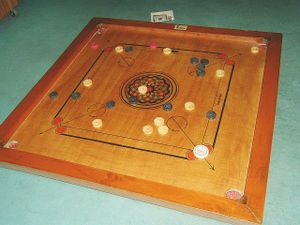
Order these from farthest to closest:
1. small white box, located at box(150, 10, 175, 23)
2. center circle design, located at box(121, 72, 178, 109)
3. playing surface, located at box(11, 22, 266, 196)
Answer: small white box, located at box(150, 10, 175, 23) → center circle design, located at box(121, 72, 178, 109) → playing surface, located at box(11, 22, 266, 196)

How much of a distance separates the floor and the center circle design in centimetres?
65

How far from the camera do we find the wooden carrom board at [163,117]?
5.27 feet

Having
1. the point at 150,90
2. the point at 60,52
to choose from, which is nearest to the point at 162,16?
the point at 60,52

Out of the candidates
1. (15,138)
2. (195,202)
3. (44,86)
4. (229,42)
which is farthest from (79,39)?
(195,202)

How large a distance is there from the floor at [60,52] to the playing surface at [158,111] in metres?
0.27

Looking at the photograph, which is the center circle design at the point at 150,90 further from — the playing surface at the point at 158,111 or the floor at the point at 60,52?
the floor at the point at 60,52

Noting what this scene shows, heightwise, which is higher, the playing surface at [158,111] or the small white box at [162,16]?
the small white box at [162,16]

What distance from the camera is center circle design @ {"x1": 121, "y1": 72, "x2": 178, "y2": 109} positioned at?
6.88 feet

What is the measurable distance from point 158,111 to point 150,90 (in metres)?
0.22

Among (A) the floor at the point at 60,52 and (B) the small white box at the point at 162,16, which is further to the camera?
(B) the small white box at the point at 162,16

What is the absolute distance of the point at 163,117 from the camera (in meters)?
1.97

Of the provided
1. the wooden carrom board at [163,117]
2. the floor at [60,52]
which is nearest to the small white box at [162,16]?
the floor at [60,52]

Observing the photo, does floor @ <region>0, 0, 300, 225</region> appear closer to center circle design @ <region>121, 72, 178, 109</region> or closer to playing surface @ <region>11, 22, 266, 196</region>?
playing surface @ <region>11, 22, 266, 196</region>

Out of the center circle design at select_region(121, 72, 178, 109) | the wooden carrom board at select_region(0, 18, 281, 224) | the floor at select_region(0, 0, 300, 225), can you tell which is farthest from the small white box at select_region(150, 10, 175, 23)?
the center circle design at select_region(121, 72, 178, 109)
